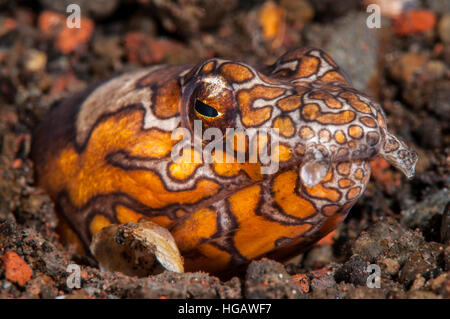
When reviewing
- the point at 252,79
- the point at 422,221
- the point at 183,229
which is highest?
the point at 252,79

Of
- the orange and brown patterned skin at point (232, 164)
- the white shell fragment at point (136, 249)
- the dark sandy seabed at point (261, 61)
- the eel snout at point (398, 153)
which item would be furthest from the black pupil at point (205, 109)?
the eel snout at point (398, 153)

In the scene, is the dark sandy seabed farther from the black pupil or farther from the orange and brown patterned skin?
the black pupil

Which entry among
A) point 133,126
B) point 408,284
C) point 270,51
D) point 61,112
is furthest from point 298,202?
point 270,51

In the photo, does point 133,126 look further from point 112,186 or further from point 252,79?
point 252,79

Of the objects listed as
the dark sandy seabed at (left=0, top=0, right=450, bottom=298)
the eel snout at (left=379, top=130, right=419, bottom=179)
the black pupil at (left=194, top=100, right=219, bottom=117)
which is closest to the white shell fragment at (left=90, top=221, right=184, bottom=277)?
the dark sandy seabed at (left=0, top=0, right=450, bottom=298)

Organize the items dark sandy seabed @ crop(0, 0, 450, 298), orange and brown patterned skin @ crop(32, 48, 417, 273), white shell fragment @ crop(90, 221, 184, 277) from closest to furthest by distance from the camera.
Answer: dark sandy seabed @ crop(0, 0, 450, 298) → orange and brown patterned skin @ crop(32, 48, 417, 273) → white shell fragment @ crop(90, 221, 184, 277)

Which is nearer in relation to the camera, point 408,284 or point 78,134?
point 408,284

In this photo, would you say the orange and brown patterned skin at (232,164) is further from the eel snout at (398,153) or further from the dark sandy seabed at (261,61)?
the dark sandy seabed at (261,61)
